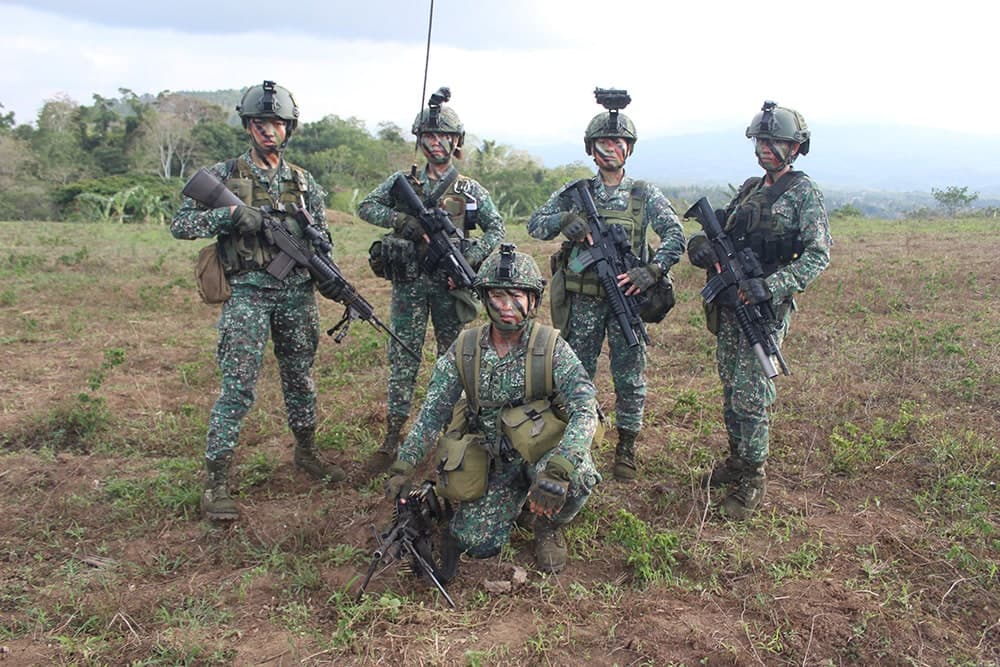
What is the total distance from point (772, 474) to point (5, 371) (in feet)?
23.3

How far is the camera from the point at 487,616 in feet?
11.5

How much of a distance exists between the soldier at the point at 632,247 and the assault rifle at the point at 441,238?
0.57 m

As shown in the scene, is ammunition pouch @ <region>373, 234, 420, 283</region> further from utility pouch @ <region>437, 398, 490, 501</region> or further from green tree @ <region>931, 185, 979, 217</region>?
green tree @ <region>931, 185, 979, 217</region>

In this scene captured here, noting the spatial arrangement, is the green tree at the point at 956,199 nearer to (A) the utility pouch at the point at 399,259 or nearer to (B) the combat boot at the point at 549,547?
(A) the utility pouch at the point at 399,259

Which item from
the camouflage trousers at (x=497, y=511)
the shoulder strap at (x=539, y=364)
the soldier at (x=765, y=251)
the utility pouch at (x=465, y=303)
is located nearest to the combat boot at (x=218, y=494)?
the camouflage trousers at (x=497, y=511)

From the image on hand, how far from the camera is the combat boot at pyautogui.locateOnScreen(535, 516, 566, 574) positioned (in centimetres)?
390

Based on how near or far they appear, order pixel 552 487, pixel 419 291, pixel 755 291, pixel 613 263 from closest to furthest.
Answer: pixel 552 487 → pixel 755 291 → pixel 613 263 → pixel 419 291

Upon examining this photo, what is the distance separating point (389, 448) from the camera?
205 inches

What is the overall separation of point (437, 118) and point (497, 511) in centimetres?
264

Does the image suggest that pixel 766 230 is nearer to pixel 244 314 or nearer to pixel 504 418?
pixel 504 418

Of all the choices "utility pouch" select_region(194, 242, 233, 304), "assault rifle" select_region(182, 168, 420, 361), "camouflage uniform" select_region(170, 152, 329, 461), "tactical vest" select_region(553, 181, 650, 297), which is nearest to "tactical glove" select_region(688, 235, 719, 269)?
"tactical vest" select_region(553, 181, 650, 297)

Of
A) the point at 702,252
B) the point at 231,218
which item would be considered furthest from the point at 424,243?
the point at 702,252

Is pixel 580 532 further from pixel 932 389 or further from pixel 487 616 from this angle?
pixel 932 389

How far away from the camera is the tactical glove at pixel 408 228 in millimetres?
4949
